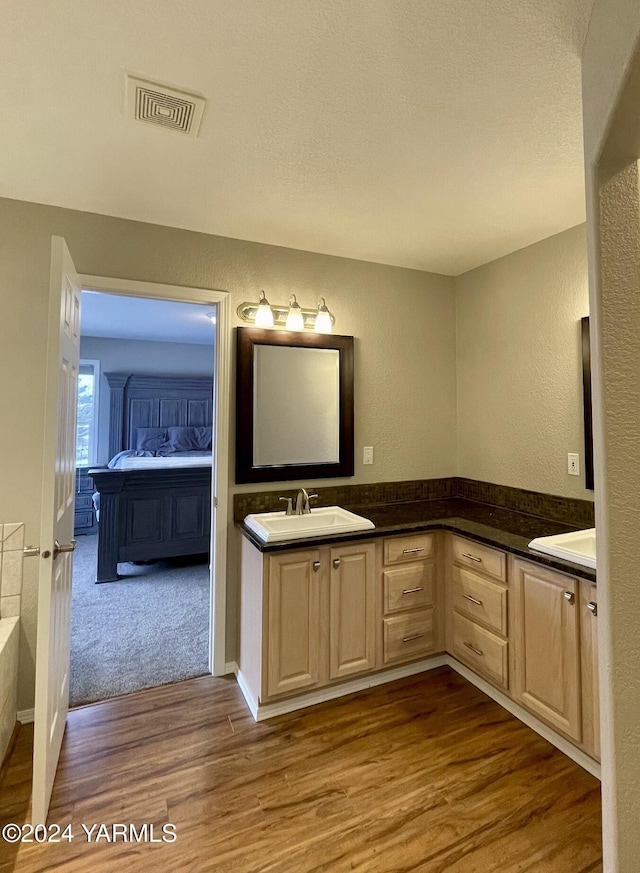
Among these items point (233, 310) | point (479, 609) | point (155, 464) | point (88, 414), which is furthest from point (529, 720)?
point (88, 414)

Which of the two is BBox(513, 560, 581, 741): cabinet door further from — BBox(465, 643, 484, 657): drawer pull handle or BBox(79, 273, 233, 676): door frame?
BBox(79, 273, 233, 676): door frame

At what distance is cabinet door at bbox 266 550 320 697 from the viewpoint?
2.04 metres

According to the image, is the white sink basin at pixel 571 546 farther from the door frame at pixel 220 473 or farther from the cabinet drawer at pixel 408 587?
the door frame at pixel 220 473

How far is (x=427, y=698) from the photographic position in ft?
7.29

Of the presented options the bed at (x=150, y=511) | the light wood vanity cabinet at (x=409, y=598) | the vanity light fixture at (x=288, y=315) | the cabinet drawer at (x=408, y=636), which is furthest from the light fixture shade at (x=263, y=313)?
the bed at (x=150, y=511)

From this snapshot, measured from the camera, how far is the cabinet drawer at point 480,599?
2.10 metres

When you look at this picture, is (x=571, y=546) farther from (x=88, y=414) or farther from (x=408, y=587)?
(x=88, y=414)

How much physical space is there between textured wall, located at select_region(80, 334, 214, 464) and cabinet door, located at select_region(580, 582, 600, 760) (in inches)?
230

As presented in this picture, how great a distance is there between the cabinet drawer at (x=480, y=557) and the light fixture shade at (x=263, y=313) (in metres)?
1.65

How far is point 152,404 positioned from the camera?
6.14 m

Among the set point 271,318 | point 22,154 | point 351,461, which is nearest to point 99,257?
point 22,154

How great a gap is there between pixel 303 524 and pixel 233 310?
1.31 m

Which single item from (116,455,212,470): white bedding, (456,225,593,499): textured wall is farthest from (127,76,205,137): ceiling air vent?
(116,455,212,470): white bedding

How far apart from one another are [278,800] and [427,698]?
0.95m
